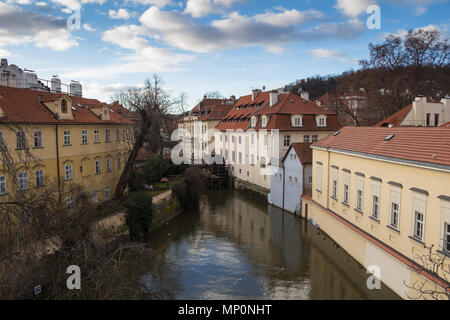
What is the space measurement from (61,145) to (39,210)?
40.3 ft

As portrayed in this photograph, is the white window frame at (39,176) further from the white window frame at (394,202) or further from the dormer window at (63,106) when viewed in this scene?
the white window frame at (394,202)

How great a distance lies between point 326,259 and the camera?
14.0 metres

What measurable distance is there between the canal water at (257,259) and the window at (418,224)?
2096mm

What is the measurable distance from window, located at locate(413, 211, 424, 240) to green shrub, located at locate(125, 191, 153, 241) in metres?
11.6

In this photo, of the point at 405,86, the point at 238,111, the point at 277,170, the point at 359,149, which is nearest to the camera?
the point at 359,149

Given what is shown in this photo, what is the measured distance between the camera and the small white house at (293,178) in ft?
64.7

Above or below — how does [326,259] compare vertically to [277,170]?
below

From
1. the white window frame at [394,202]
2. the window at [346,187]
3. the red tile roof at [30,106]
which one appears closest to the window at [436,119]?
the window at [346,187]

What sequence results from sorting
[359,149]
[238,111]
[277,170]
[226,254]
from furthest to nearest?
1. [238,111]
2. [277,170]
3. [226,254]
4. [359,149]

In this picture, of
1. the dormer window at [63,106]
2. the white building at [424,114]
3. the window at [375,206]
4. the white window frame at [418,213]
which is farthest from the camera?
the white building at [424,114]

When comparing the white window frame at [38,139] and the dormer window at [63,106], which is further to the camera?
the dormer window at [63,106]

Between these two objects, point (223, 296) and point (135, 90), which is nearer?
point (223, 296)

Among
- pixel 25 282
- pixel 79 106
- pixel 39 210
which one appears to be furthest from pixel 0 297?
pixel 79 106
